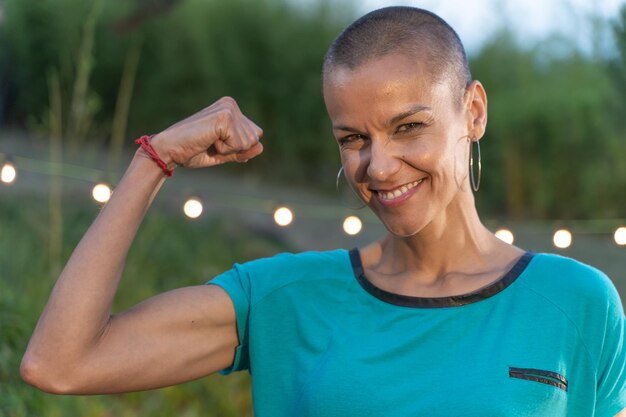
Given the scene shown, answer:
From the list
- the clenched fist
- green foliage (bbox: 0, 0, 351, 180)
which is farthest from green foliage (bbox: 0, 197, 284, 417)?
the clenched fist

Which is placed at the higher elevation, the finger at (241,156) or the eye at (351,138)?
the finger at (241,156)

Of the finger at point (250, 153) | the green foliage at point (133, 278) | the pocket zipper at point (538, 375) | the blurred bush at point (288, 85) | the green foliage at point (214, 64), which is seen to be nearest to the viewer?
the pocket zipper at point (538, 375)

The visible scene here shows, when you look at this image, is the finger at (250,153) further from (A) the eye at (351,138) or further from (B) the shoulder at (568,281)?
(B) the shoulder at (568,281)

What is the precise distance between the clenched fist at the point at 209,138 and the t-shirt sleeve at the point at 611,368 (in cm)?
82

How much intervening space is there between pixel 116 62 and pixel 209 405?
3.91 meters

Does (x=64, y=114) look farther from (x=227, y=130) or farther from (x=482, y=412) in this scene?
(x=482, y=412)

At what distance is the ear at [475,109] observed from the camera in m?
2.21

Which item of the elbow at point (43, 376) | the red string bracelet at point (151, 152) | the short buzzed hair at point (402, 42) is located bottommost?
the elbow at point (43, 376)

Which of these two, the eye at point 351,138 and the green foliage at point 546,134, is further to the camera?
the green foliage at point 546,134

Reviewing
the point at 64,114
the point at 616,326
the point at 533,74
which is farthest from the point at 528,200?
the point at 616,326

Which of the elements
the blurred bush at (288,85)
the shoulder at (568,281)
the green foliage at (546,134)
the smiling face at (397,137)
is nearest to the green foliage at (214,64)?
the blurred bush at (288,85)

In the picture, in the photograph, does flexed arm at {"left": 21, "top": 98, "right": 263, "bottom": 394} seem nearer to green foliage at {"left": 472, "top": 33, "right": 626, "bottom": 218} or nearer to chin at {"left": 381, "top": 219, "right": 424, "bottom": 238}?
chin at {"left": 381, "top": 219, "right": 424, "bottom": 238}

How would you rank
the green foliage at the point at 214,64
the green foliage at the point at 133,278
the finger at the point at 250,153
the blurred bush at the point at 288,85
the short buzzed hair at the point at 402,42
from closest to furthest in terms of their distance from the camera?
1. the short buzzed hair at the point at 402,42
2. the finger at the point at 250,153
3. the green foliage at the point at 133,278
4. the blurred bush at the point at 288,85
5. the green foliage at the point at 214,64

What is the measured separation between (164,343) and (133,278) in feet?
10.6
